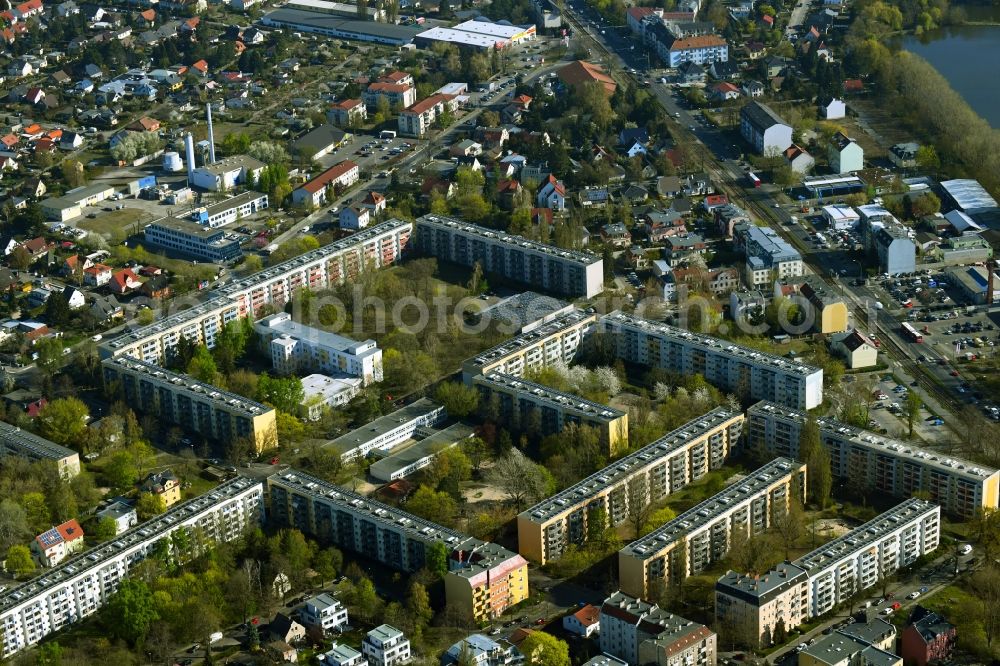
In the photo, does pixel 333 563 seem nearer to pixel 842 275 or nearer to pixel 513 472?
pixel 513 472

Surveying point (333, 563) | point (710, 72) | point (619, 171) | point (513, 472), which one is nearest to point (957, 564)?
point (513, 472)

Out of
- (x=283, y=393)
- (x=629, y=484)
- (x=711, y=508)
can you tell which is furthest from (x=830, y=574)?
(x=283, y=393)

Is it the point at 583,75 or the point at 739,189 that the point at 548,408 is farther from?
the point at 583,75

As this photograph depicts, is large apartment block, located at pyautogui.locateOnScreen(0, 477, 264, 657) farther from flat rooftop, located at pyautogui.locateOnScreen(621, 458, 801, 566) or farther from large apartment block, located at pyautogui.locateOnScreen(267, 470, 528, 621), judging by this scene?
flat rooftop, located at pyautogui.locateOnScreen(621, 458, 801, 566)

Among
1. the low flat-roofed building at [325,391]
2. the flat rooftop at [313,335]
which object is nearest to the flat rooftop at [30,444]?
the low flat-roofed building at [325,391]

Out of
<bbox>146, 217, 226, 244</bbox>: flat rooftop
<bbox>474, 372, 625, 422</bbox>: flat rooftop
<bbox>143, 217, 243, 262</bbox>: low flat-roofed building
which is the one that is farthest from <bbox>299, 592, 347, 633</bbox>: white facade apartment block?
<bbox>146, 217, 226, 244</bbox>: flat rooftop

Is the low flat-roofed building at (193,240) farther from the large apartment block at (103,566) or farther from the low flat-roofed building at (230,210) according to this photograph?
the large apartment block at (103,566)
